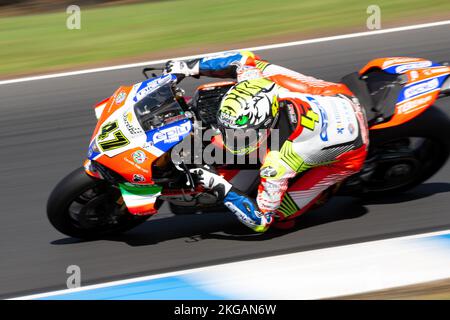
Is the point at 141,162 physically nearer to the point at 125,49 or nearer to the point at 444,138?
the point at 444,138

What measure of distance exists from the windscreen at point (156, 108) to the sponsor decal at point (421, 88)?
165cm

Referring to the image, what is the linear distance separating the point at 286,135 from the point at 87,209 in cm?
151

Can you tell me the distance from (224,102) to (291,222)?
1.28 m

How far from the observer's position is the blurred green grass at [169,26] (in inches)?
377

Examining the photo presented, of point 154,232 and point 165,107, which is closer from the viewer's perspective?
point 165,107

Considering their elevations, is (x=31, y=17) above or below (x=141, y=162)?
above

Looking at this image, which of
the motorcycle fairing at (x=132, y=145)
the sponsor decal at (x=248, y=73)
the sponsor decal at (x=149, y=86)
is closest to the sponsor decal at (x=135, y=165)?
the motorcycle fairing at (x=132, y=145)

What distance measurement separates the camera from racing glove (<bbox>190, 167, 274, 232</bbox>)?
5184 millimetres

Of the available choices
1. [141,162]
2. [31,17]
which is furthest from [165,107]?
[31,17]

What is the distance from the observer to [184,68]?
5.70 meters

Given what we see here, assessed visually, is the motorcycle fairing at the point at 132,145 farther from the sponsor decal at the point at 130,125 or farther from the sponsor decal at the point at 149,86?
the sponsor decal at the point at 149,86
